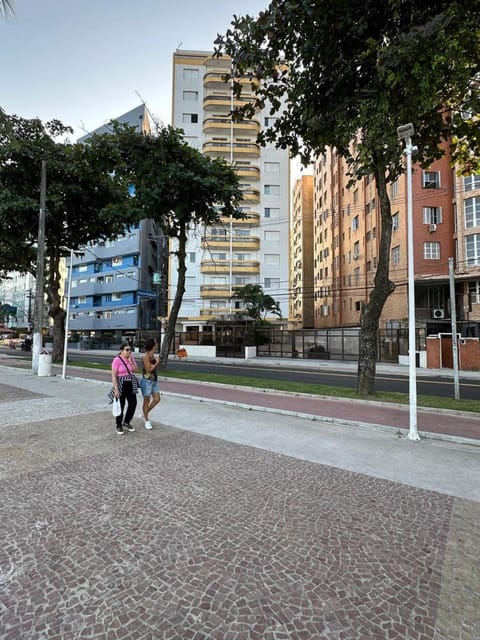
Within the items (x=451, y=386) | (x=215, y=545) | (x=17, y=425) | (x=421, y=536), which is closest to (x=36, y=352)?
(x=17, y=425)

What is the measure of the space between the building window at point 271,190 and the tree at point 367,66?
40.4m

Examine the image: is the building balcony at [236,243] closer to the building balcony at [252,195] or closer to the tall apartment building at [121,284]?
the building balcony at [252,195]

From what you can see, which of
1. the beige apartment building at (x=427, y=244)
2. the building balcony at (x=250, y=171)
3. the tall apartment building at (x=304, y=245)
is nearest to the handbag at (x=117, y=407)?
the beige apartment building at (x=427, y=244)

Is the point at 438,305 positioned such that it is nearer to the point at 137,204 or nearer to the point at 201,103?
the point at 137,204

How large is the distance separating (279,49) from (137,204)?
36.0ft

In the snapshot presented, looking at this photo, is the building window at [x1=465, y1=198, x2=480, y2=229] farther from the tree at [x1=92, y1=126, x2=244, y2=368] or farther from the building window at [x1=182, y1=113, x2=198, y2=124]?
the building window at [x1=182, y1=113, x2=198, y2=124]

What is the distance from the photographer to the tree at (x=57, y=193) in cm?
1755

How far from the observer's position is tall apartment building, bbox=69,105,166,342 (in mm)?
46906

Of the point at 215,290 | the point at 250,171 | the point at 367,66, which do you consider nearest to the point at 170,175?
the point at 367,66

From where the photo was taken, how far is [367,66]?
7.75 metres

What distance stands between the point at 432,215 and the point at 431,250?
3151 millimetres

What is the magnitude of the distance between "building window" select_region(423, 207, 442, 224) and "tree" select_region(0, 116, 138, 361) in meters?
24.9

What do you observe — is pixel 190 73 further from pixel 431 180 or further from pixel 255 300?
pixel 431 180

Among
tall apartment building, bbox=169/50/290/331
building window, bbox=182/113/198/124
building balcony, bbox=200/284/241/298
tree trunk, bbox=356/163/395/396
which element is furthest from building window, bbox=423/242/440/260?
building window, bbox=182/113/198/124
